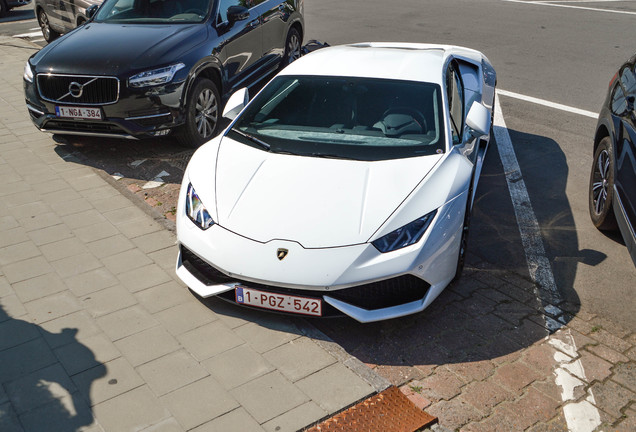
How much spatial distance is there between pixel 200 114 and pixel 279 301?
13.9 feet

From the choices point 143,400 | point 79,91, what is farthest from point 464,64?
point 143,400

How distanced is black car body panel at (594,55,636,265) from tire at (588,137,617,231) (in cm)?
9

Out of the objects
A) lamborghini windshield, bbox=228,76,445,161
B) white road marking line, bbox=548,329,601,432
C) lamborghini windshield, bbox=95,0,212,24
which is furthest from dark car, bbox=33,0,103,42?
white road marking line, bbox=548,329,601,432

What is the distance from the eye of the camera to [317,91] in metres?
5.75

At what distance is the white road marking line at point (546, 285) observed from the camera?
154 inches

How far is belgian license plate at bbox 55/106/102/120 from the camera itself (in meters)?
7.34

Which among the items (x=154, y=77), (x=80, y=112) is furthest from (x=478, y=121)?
(x=80, y=112)

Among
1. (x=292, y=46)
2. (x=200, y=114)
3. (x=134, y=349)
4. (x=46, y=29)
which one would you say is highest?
(x=292, y=46)

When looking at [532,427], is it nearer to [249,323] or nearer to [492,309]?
[492,309]

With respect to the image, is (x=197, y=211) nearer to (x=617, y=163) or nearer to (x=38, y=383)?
(x=38, y=383)

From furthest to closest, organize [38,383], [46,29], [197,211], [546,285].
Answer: [46,29]
[546,285]
[197,211]
[38,383]

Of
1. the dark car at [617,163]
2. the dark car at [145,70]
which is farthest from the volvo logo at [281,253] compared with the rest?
the dark car at [145,70]

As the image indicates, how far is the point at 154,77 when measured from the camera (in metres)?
7.44

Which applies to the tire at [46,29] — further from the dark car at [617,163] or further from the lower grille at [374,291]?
the dark car at [617,163]
